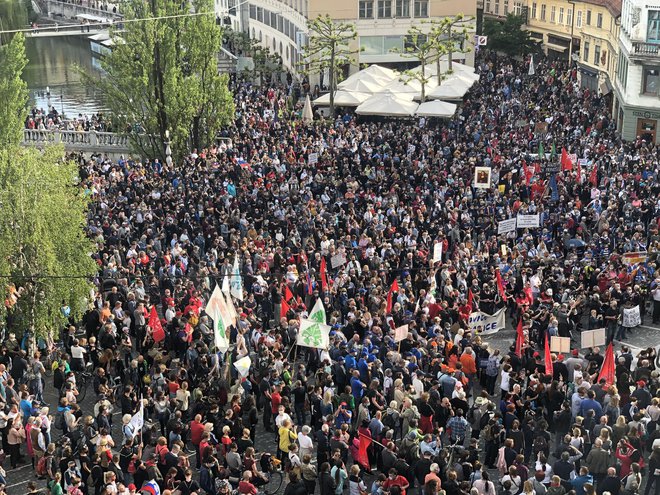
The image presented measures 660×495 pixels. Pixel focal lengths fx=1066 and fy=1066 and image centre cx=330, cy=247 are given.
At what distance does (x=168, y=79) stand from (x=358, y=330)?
2195 centimetres

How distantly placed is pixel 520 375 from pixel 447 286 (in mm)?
6171

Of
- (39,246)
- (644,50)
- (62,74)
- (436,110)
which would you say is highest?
(644,50)

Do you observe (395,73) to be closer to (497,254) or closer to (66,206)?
(497,254)

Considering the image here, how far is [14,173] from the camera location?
82.1 feet

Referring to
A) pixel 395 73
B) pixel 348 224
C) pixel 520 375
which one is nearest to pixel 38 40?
pixel 395 73

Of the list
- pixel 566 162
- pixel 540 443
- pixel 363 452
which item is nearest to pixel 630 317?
pixel 540 443

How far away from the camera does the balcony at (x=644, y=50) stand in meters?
50.3

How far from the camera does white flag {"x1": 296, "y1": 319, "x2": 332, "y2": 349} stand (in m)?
22.9

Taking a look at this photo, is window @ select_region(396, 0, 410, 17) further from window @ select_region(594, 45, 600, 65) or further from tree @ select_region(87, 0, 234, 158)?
tree @ select_region(87, 0, 234, 158)

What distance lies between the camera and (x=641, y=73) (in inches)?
2034

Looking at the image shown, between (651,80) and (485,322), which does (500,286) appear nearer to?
(485,322)

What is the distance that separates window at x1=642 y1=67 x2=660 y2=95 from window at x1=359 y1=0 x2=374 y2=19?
74.2 feet

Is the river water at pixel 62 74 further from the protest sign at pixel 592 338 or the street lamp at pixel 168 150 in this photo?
the protest sign at pixel 592 338

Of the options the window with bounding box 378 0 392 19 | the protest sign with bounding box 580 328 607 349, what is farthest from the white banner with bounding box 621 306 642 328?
the window with bounding box 378 0 392 19
